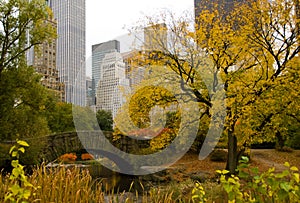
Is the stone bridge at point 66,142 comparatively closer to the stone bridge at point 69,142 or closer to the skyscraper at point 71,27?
the stone bridge at point 69,142

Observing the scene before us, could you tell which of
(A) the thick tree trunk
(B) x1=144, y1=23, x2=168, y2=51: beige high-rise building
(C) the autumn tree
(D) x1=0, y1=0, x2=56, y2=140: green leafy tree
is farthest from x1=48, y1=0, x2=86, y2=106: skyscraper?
(A) the thick tree trunk

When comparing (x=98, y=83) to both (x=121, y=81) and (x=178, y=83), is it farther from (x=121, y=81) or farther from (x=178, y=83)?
(x=178, y=83)

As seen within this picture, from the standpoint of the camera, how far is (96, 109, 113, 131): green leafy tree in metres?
10.6

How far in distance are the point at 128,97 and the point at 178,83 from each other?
1.32m

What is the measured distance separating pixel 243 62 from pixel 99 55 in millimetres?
4340

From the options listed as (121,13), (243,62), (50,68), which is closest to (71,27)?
(50,68)

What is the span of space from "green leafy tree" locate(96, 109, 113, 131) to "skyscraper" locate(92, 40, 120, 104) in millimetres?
1031

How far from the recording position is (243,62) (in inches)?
294

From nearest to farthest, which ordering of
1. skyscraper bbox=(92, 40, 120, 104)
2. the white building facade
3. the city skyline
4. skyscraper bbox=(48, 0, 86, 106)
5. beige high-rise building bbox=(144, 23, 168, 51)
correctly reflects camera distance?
beige high-rise building bbox=(144, 23, 168, 51), the city skyline, the white building facade, skyscraper bbox=(92, 40, 120, 104), skyscraper bbox=(48, 0, 86, 106)

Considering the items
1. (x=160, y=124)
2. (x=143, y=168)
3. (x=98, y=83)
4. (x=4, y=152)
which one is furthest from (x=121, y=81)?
(x=4, y=152)

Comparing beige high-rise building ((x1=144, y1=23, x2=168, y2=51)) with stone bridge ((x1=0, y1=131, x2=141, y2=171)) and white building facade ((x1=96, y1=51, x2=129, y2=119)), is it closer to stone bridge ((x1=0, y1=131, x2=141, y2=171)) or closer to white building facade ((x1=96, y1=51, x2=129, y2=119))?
white building facade ((x1=96, y1=51, x2=129, y2=119))

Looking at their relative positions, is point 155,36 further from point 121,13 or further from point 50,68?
point 50,68

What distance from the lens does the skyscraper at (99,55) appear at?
30.5ft

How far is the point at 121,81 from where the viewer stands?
905cm
